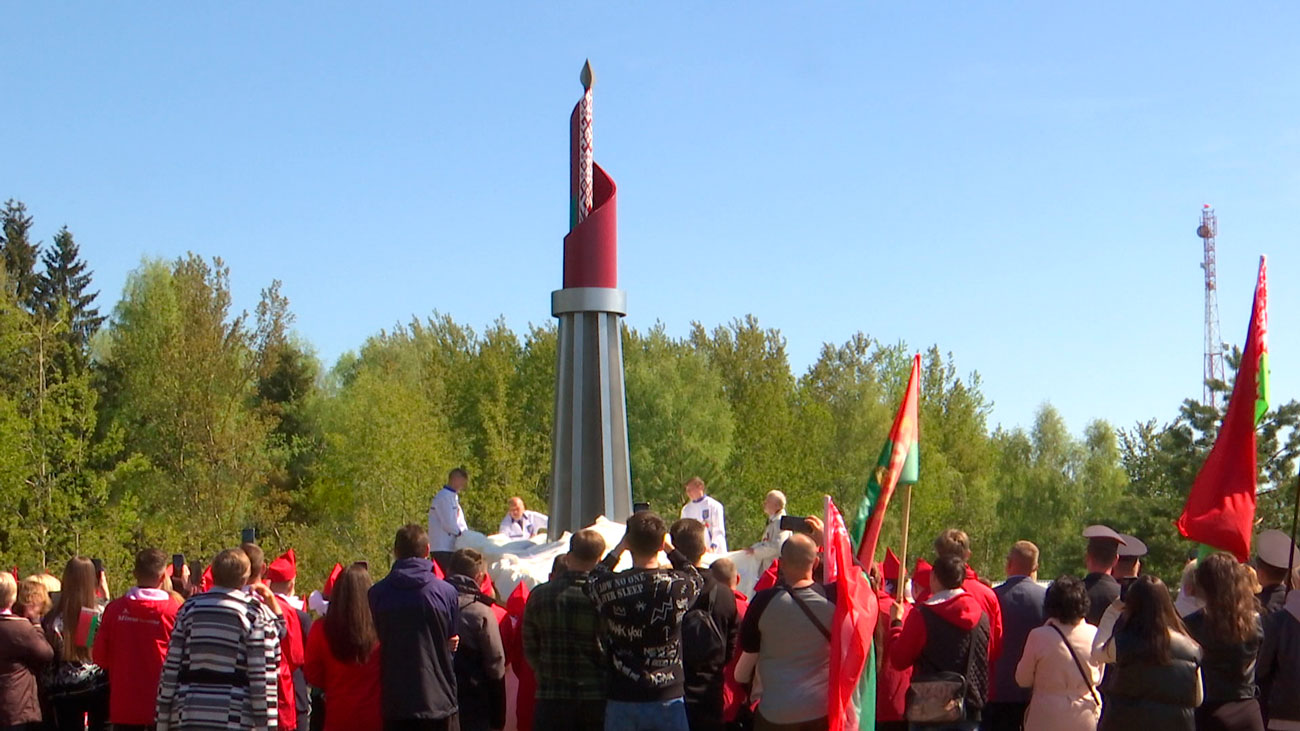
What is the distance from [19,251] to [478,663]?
4611 centimetres

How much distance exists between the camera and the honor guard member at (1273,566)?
7844 mm

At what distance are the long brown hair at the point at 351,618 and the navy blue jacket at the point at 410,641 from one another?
0.07 m

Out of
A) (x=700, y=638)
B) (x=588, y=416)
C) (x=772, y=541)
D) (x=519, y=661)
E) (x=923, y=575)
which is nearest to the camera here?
(x=700, y=638)

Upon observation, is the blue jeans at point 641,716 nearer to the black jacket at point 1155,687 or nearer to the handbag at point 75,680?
the black jacket at point 1155,687

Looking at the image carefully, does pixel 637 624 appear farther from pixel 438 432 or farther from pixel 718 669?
pixel 438 432

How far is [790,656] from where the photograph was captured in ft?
22.7


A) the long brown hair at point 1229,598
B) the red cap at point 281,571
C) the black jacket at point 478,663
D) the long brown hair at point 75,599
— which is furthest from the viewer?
the red cap at point 281,571

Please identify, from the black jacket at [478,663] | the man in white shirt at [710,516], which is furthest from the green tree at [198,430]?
the black jacket at [478,663]

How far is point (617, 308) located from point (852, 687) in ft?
47.1

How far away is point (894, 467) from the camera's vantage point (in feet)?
30.6

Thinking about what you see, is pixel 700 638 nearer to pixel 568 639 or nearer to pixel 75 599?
pixel 568 639

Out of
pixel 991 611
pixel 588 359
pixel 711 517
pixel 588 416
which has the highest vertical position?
pixel 588 359

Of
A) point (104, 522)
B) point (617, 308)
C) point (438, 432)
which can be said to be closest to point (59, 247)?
point (438, 432)

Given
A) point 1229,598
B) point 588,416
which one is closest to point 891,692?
point 1229,598
